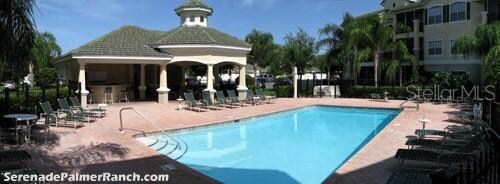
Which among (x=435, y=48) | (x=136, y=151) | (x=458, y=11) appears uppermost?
(x=458, y=11)

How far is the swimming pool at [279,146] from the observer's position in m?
11.2

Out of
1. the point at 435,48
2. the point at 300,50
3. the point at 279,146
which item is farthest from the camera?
the point at 300,50

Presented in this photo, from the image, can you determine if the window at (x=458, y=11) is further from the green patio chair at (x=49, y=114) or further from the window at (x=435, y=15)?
the green patio chair at (x=49, y=114)

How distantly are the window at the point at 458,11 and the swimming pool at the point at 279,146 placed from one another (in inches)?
575

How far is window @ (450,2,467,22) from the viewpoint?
33188mm

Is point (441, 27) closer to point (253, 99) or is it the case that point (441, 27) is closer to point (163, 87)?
point (253, 99)

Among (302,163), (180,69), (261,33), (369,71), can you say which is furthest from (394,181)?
(261,33)

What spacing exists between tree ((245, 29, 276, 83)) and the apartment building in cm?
1902

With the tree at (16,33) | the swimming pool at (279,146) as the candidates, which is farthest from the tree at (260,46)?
the tree at (16,33)

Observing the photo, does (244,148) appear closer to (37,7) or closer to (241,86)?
(37,7)

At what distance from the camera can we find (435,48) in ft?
117

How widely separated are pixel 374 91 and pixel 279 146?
1908 cm

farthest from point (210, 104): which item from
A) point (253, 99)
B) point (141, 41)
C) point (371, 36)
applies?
point (371, 36)

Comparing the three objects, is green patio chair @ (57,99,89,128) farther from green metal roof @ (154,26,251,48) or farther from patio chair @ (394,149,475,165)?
patio chair @ (394,149,475,165)
